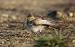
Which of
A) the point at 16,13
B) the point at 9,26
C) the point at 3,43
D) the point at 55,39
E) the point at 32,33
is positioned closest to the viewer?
the point at 55,39

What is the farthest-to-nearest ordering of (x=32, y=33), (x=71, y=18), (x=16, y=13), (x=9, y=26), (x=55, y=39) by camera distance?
(x=16, y=13), (x=71, y=18), (x=9, y=26), (x=32, y=33), (x=55, y=39)

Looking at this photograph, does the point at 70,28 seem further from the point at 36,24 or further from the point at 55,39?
the point at 55,39

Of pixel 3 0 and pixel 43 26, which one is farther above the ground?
pixel 3 0

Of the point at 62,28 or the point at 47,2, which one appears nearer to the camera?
the point at 62,28

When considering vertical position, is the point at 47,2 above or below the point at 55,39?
above

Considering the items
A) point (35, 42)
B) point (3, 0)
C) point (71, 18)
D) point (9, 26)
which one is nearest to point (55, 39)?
point (35, 42)

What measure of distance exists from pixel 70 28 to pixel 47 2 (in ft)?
7.73

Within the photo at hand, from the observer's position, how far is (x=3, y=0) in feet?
26.3

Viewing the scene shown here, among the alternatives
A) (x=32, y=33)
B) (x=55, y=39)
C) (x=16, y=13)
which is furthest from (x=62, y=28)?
(x=16, y=13)

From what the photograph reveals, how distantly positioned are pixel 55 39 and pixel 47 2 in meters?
3.31

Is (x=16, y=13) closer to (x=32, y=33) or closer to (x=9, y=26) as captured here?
(x=9, y=26)

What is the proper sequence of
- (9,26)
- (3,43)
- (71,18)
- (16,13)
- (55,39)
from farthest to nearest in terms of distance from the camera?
(16,13), (71,18), (9,26), (3,43), (55,39)

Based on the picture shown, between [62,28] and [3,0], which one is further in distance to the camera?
[3,0]

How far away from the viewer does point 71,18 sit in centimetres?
686
